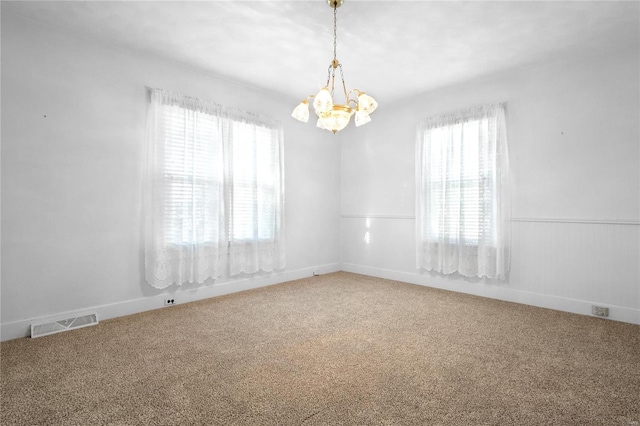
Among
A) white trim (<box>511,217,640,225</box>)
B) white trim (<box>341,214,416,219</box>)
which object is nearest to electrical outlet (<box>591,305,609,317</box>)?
white trim (<box>511,217,640,225</box>)

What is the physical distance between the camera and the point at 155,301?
3568 millimetres

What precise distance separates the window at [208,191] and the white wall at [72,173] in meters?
0.17

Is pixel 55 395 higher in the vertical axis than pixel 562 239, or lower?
lower

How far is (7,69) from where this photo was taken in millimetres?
2754

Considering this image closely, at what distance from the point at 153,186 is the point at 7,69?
1.45 meters

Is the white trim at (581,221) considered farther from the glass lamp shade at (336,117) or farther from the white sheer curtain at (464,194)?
the glass lamp shade at (336,117)

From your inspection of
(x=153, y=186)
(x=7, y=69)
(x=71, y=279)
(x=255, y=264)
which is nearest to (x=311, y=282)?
(x=255, y=264)

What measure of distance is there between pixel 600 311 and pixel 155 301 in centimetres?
459

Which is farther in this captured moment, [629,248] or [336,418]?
[629,248]

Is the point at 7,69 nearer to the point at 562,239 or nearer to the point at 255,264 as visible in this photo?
the point at 255,264

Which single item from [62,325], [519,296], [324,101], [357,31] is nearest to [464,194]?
[519,296]

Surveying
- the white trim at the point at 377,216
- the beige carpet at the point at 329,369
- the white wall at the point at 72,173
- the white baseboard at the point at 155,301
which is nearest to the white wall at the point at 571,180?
the beige carpet at the point at 329,369

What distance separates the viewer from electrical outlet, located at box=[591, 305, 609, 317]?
3263mm

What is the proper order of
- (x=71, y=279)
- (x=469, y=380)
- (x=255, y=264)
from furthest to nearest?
1. (x=255, y=264)
2. (x=71, y=279)
3. (x=469, y=380)
